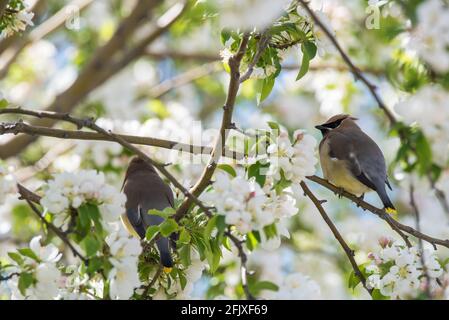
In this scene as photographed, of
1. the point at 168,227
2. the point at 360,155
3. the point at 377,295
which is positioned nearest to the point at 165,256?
the point at 168,227

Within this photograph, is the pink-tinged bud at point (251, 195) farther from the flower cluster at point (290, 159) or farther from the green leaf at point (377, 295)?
the green leaf at point (377, 295)

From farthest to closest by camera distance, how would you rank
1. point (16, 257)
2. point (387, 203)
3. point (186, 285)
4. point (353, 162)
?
1. point (353, 162)
2. point (387, 203)
3. point (186, 285)
4. point (16, 257)

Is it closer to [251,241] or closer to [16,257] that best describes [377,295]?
[251,241]

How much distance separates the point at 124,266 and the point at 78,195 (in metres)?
0.33

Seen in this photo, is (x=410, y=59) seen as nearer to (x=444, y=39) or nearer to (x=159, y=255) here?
(x=444, y=39)

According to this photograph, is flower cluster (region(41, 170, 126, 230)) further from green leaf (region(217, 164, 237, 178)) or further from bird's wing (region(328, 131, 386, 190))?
bird's wing (region(328, 131, 386, 190))

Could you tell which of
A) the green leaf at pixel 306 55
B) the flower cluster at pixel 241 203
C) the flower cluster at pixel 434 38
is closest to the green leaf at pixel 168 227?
the flower cluster at pixel 241 203

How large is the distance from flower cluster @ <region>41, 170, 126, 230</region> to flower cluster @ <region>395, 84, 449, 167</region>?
1.91 meters

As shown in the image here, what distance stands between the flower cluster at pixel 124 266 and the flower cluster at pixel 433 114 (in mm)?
1908

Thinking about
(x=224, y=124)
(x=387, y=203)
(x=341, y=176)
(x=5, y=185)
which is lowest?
(x=5, y=185)

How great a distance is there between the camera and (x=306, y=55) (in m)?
3.98

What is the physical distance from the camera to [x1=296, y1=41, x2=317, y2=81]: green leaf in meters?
3.97

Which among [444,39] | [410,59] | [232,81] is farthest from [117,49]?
[232,81]

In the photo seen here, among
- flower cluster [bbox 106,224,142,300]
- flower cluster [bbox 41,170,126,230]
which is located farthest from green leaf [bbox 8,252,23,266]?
flower cluster [bbox 106,224,142,300]
